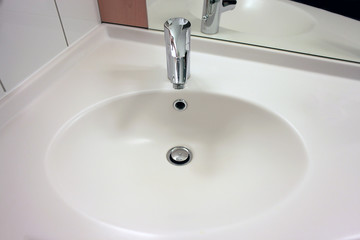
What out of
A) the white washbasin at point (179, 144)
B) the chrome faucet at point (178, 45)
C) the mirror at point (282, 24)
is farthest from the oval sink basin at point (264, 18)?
the chrome faucet at point (178, 45)

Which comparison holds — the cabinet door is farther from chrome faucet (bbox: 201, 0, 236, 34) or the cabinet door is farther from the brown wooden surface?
chrome faucet (bbox: 201, 0, 236, 34)

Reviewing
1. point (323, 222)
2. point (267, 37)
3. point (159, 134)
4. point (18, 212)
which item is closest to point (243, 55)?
point (267, 37)

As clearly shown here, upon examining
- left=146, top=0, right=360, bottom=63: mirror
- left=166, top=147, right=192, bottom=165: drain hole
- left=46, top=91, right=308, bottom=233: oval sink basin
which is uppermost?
left=146, top=0, right=360, bottom=63: mirror

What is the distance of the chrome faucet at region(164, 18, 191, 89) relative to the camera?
0.54 meters

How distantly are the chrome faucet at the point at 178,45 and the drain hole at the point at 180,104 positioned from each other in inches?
3.7

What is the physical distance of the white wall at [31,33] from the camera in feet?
1.73

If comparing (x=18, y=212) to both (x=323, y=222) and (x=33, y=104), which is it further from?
(x=323, y=222)

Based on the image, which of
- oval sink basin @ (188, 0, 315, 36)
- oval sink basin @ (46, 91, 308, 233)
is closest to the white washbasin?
oval sink basin @ (46, 91, 308, 233)

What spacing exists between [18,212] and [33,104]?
10.5 inches

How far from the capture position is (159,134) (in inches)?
27.7

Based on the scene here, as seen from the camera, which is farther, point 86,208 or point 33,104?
point 33,104

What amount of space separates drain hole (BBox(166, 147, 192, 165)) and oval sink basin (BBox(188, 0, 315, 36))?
36cm

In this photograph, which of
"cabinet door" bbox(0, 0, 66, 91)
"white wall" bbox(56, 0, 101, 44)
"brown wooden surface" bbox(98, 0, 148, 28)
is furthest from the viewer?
"brown wooden surface" bbox(98, 0, 148, 28)

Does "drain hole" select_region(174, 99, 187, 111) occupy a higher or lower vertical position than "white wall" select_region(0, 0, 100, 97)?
lower
